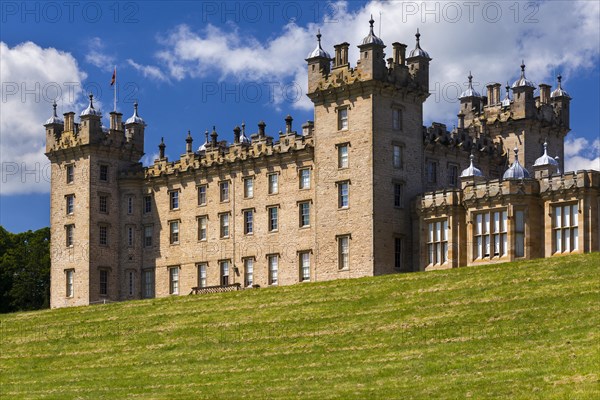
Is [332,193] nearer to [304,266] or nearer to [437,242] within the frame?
[304,266]

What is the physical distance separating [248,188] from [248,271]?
5013mm

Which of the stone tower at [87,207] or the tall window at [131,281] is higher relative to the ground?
the stone tower at [87,207]

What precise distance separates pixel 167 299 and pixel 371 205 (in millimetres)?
11825

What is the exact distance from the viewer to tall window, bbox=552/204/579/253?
6169 cm

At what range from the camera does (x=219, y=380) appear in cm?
4250

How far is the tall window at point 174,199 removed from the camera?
80.9m

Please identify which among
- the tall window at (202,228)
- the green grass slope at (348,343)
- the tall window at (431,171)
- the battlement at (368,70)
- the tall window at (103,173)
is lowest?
the green grass slope at (348,343)

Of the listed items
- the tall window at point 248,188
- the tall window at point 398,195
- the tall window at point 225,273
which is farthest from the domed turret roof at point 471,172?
the tall window at point 225,273

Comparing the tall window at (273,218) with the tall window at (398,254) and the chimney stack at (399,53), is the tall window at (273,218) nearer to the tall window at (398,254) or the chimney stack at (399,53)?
the tall window at (398,254)

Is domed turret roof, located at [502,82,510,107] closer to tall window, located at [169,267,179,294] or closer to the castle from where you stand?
the castle

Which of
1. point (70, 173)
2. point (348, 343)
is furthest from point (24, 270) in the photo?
point (348, 343)

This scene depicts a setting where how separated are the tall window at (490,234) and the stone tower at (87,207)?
26.9 m

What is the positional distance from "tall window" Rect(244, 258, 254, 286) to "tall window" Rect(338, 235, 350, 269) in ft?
27.1

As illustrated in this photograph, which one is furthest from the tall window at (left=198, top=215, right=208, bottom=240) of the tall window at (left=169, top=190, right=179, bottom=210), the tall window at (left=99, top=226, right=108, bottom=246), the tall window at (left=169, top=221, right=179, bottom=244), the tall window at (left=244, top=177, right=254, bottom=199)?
the tall window at (left=99, top=226, right=108, bottom=246)
